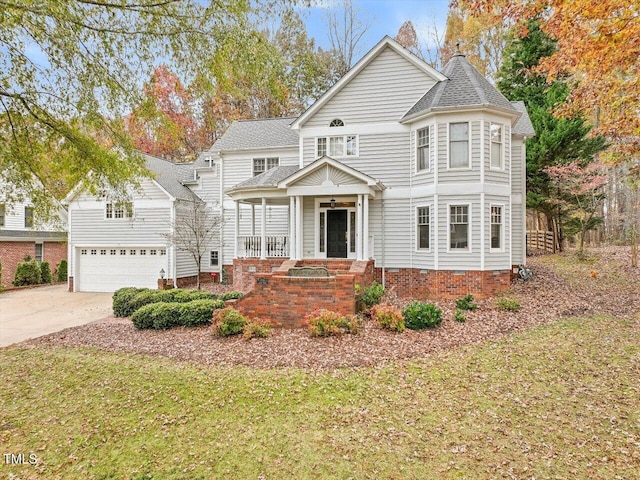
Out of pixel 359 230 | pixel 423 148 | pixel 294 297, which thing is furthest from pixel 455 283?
pixel 294 297

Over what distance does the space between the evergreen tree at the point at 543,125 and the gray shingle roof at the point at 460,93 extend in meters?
6.91

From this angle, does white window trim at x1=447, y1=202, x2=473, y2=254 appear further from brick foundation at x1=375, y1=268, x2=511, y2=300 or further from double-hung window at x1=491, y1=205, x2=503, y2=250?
double-hung window at x1=491, y1=205, x2=503, y2=250

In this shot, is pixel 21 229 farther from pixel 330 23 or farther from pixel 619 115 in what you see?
pixel 619 115

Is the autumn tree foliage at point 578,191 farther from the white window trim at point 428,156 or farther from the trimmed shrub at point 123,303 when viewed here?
the trimmed shrub at point 123,303

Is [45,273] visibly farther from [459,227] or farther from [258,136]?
[459,227]

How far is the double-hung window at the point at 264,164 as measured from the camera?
1781cm

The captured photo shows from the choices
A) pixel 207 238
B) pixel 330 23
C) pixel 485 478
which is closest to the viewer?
pixel 485 478

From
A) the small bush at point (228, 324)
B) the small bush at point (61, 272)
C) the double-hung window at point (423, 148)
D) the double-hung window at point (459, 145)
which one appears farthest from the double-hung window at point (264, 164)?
the small bush at point (61, 272)

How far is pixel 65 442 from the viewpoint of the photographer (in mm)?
4930

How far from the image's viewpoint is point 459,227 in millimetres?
12547

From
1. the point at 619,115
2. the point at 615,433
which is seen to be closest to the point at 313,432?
the point at 615,433

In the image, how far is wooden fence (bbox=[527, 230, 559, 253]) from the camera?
2275 cm

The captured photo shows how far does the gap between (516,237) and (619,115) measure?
19.8 ft

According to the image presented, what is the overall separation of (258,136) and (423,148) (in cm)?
867
